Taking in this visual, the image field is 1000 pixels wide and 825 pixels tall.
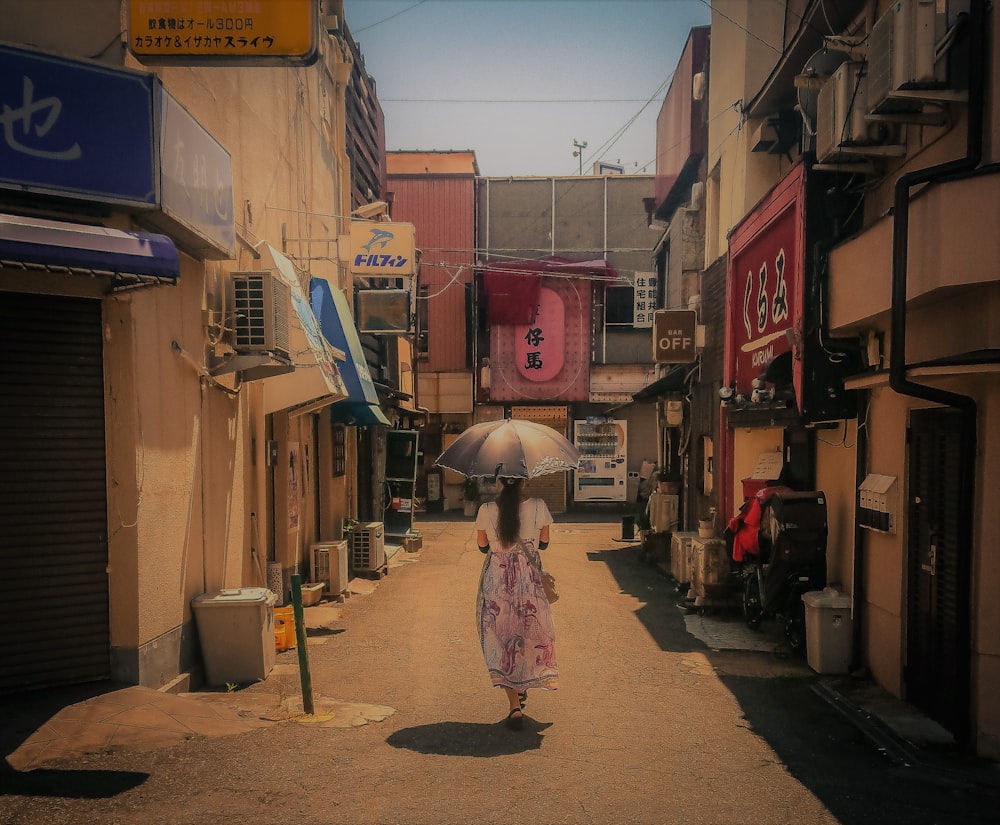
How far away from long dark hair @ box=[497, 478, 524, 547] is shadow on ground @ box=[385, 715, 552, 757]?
1.49m

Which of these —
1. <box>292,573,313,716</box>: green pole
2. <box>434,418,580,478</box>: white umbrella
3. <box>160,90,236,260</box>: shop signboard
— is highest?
<box>160,90,236,260</box>: shop signboard

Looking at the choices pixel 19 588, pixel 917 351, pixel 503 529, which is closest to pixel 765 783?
pixel 503 529

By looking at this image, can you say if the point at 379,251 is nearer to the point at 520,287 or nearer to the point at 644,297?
the point at 644,297

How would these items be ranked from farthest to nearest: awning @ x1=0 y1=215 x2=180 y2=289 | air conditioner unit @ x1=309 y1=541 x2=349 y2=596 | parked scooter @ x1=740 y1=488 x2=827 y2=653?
air conditioner unit @ x1=309 y1=541 x2=349 y2=596
parked scooter @ x1=740 y1=488 x2=827 y2=653
awning @ x1=0 y1=215 x2=180 y2=289

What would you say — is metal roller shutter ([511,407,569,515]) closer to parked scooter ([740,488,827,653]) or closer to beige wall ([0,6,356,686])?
beige wall ([0,6,356,686])

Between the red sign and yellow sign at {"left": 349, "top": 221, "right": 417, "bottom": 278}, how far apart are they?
5.71 m

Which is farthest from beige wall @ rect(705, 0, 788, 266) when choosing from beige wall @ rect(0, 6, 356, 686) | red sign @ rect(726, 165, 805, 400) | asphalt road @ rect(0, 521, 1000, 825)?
asphalt road @ rect(0, 521, 1000, 825)

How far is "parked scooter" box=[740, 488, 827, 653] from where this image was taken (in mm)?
8719

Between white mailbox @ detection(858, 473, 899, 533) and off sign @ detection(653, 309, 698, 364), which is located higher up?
off sign @ detection(653, 309, 698, 364)

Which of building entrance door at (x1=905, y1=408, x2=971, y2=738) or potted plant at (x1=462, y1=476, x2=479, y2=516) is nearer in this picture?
building entrance door at (x1=905, y1=408, x2=971, y2=738)

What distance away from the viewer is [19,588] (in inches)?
240

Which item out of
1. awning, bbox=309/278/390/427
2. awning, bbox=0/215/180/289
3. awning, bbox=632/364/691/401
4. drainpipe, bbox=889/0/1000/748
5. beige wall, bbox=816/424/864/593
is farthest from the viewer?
awning, bbox=632/364/691/401

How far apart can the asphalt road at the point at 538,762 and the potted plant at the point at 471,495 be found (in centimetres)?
1746

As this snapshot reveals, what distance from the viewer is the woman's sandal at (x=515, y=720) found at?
609 centimetres
